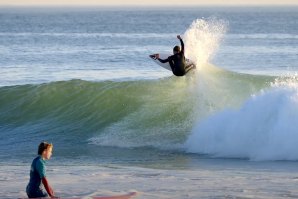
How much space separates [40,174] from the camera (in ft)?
37.8

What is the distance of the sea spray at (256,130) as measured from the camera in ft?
57.3

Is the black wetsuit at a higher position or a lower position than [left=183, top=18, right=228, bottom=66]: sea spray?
lower

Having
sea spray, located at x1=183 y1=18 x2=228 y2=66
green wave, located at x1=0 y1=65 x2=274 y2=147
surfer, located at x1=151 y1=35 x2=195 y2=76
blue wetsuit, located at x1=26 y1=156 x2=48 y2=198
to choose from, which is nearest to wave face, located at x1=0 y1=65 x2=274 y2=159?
green wave, located at x1=0 y1=65 x2=274 y2=147

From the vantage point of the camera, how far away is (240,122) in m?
18.7

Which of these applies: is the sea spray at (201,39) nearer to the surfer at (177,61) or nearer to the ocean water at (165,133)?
the ocean water at (165,133)

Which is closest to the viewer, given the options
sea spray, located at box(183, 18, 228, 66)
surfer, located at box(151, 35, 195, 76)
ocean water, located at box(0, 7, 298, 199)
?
ocean water, located at box(0, 7, 298, 199)

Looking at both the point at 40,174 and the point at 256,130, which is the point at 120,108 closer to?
the point at 256,130

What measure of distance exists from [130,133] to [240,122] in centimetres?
329

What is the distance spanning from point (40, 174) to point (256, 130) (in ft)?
25.5

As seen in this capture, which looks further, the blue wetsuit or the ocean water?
the ocean water

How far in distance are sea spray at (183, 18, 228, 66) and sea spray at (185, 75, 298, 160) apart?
2.54 meters

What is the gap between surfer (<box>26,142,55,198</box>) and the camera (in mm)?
11430

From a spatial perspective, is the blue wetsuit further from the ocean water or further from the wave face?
the wave face

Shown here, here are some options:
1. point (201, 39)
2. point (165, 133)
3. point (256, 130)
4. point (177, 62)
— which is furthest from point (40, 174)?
point (201, 39)
